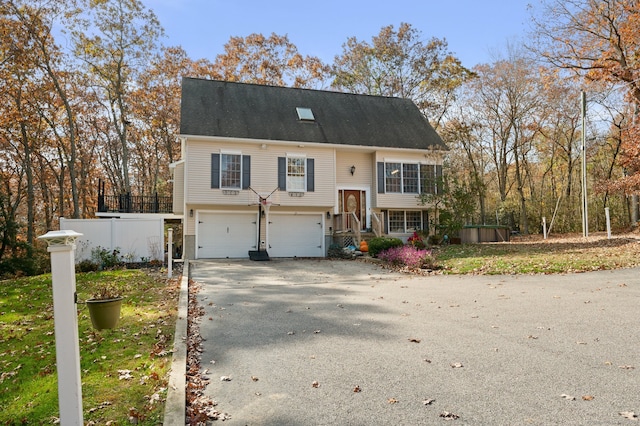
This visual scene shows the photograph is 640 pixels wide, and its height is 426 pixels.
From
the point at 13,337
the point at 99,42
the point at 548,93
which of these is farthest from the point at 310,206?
the point at 548,93

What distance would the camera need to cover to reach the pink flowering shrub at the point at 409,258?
528 inches

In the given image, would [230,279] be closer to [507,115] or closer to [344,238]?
[344,238]

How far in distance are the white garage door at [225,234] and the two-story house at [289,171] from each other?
0.05m

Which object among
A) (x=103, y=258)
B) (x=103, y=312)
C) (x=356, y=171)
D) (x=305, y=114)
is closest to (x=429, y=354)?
(x=103, y=312)

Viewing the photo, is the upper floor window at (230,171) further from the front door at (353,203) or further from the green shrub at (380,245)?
the green shrub at (380,245)

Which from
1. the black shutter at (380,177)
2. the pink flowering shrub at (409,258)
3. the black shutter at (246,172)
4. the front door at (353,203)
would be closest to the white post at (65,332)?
the pink flowering shrub at (409,258)

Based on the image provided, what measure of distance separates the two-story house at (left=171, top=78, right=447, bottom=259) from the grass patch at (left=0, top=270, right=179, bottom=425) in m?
9.83

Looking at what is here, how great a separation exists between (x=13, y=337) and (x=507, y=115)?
30083mm

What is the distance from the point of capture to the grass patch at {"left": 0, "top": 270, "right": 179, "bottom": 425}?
12.4ft

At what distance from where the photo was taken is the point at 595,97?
2748cm

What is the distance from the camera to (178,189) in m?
20.0

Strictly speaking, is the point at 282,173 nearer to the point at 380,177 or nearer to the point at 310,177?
the point at 310,177

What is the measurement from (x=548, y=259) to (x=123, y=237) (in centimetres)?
1481

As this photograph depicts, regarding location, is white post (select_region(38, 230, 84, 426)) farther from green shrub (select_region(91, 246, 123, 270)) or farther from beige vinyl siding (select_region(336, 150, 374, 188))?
beige vinyl siding (select_region(336, 150, 374, 188))
